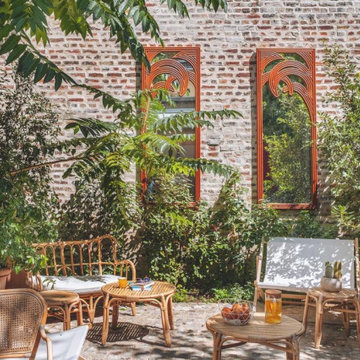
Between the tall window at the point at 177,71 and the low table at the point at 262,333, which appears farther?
the tall window at the point at 177,71

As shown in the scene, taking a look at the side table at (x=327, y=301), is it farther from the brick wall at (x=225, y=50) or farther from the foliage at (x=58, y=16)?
the foliage at (x=58, y=16)

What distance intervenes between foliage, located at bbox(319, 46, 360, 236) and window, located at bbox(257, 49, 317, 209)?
Answer: 29cm

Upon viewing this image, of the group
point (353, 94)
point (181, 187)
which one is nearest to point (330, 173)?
point (353, 94)

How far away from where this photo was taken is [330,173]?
24.9 feet

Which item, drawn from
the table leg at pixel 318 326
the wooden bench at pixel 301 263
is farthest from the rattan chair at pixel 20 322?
the wooden bench at pixel 301 263

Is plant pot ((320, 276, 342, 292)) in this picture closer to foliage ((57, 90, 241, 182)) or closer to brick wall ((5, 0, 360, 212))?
foliage ((57, 90, 241, 182))

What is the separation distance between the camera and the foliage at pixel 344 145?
22.9 ft

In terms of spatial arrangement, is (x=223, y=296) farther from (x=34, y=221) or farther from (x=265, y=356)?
(x=34, y=221)

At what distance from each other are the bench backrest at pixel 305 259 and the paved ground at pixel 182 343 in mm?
528

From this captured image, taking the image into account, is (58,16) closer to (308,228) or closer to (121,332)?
(121,332)

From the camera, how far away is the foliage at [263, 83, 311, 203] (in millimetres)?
7797

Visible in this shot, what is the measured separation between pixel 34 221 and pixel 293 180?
4.20 meters

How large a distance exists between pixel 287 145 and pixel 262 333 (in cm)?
437

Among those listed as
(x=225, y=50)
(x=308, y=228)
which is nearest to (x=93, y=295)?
(x=308, y=228)
